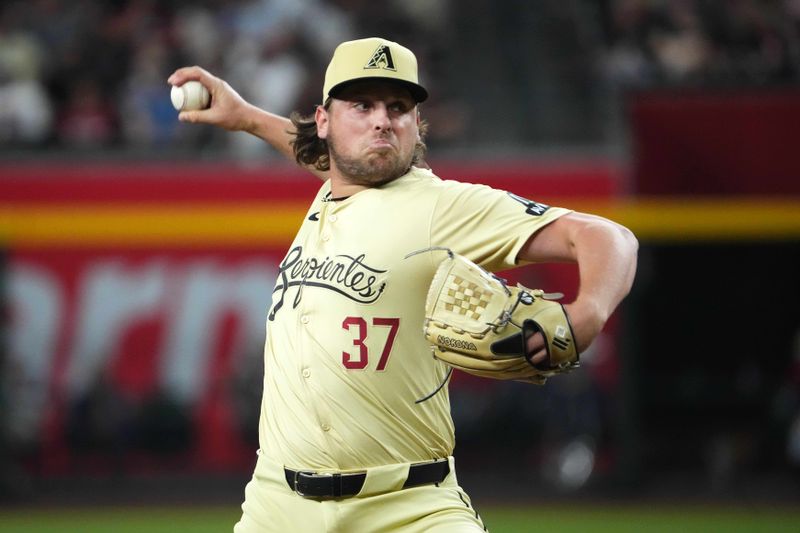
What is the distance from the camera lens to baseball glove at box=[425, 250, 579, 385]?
3.11 meters

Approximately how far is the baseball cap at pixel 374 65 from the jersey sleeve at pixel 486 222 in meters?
0.36

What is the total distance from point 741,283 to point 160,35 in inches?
252

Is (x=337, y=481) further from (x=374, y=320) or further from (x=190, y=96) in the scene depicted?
(x=190, y=96)

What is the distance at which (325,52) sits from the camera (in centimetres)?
1218

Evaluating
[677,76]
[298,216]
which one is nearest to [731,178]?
[677,76]

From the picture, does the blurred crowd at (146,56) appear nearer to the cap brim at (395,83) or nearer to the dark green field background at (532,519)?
the dark green field background at (532,519)

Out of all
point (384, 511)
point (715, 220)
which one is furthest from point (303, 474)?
point (715, 220)

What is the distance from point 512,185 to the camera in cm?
1088

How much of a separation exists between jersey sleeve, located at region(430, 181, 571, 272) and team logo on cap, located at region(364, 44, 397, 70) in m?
0.41

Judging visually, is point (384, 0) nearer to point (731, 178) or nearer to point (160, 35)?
point (160, 35)

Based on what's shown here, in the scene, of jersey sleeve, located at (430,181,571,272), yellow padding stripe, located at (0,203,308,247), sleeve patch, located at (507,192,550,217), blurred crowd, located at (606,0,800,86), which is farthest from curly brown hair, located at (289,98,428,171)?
blurred crowd, located at (606,0,800,86)

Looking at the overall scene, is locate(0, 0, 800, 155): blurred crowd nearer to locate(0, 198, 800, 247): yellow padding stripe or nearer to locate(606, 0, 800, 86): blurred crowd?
locate(606, 0, 800, 86): blurred crowd

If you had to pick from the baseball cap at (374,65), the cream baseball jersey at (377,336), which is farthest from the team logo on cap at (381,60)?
the cream baseball jersey at (377,336)

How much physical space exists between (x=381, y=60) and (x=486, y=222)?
63cm
